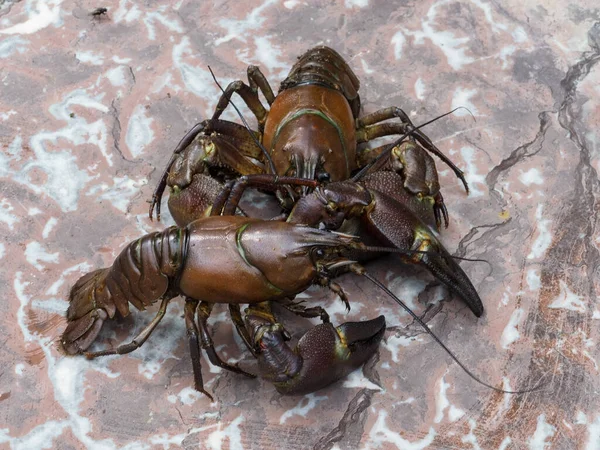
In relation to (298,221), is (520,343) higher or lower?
lower

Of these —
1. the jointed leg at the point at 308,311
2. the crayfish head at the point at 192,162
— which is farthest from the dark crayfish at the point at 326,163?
the jointed leg at the point at 308,311

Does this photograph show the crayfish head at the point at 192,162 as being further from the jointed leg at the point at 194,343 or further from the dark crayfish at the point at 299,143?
the jointed leg at the point at 194,343

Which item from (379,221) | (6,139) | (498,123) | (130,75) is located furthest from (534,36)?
(6,139)

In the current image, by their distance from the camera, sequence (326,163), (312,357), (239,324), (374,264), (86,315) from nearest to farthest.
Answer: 1. (312,357)
2. (239,324)
3. (86,315)
4. (374,264)
5. (326,163)

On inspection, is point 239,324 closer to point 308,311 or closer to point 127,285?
point 308,311

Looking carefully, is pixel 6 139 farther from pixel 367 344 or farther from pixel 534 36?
pixel 534 36

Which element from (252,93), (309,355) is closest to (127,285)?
(309,355)
